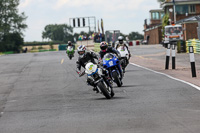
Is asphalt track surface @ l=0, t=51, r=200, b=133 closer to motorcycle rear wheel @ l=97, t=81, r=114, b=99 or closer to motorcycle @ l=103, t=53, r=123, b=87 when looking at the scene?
motorcycle rear wheel @ l=97, t=81, r=114, b=99

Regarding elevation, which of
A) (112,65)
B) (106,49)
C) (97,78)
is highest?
(106,49)

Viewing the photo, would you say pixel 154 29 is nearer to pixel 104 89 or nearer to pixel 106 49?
pixel 106 49

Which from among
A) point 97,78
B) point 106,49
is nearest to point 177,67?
point 106,49

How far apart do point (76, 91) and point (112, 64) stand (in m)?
1.39

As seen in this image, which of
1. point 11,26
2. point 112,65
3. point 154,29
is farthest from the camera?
point 11,26

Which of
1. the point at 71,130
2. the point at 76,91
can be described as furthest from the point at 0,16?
the point at 71,130

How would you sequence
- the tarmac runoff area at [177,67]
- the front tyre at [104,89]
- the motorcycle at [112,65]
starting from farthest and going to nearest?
the tarmac runoff area at [177,67] < the motorcycle at [112,65] < the front tyre at [104,89]

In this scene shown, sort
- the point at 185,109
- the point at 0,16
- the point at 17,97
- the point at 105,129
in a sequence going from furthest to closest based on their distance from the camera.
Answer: the point at 0,16 < the point at 17,97 < the point at 185,109 < the point at 105,129

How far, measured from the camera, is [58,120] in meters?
9.12

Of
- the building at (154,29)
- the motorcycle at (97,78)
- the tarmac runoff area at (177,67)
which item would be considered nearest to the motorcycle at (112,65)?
the motorcycle at (97,78)

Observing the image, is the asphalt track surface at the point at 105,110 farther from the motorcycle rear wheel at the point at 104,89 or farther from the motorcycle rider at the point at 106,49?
→ the motorcycle rider at the point at 106,49

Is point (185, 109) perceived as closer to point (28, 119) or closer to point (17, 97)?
point (28, 119)

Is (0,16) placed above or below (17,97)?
above

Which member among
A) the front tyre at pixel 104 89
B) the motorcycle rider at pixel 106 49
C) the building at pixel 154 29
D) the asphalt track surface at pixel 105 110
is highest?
the building at pixel 154 29
